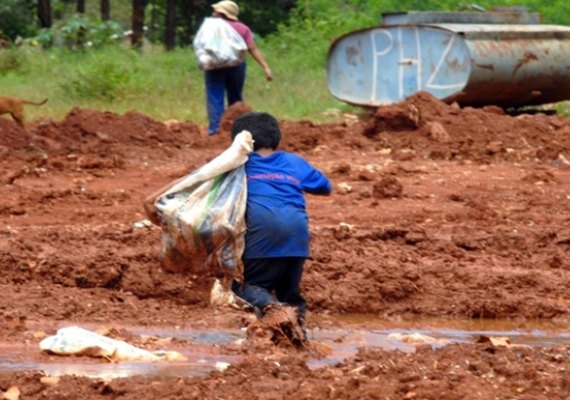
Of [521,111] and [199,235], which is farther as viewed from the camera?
[521,111]

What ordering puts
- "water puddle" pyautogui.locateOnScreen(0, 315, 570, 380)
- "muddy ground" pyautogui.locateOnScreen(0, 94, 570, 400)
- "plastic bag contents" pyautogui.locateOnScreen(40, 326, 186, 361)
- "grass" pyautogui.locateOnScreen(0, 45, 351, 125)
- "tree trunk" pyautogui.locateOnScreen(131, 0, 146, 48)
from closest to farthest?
"muddy ground" pyautogui.locateOnScreen(0, 94, 570, 400) < "water puddle" pyautogui.locateOnScreen(0, 315, 570, 380) < "plastic bag contents" pyautogui.locateOnScreen(40, 326, 186, 361) < "grass" pyautogui.locateOnScreen(0, 45, 351, 125) < "tree trunk" pyautogui.locateOnScreen(131, 0, 146, 48)

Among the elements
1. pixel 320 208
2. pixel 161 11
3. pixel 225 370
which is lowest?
pixel 161 11

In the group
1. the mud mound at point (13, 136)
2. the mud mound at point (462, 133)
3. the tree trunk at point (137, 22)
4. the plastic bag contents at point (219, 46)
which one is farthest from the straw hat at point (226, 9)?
the tree trunk at point (137, 22)

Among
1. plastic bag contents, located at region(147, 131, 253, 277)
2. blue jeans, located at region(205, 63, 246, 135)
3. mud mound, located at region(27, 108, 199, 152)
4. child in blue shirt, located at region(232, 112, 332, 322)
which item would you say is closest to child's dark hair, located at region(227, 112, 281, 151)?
child in blue shirt, located at region(232, 112, 332, 322)

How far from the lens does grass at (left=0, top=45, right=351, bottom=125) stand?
2058cm

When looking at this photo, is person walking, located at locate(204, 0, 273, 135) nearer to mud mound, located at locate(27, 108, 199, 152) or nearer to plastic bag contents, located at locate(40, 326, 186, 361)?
mud mound, located at locate(27, 108, 199, 152)

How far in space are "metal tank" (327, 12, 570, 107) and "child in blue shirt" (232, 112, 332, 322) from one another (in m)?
11.0

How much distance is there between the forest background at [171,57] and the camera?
21.5 m

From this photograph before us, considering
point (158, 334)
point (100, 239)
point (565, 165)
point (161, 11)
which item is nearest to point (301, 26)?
point (161, 11)

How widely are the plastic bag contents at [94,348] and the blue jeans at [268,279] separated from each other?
2.28 feet

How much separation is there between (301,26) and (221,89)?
1400 cm

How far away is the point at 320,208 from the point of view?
11852mm

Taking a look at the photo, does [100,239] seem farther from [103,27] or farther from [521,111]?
[103,27]

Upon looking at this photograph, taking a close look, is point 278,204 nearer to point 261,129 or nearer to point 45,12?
point 261,129
